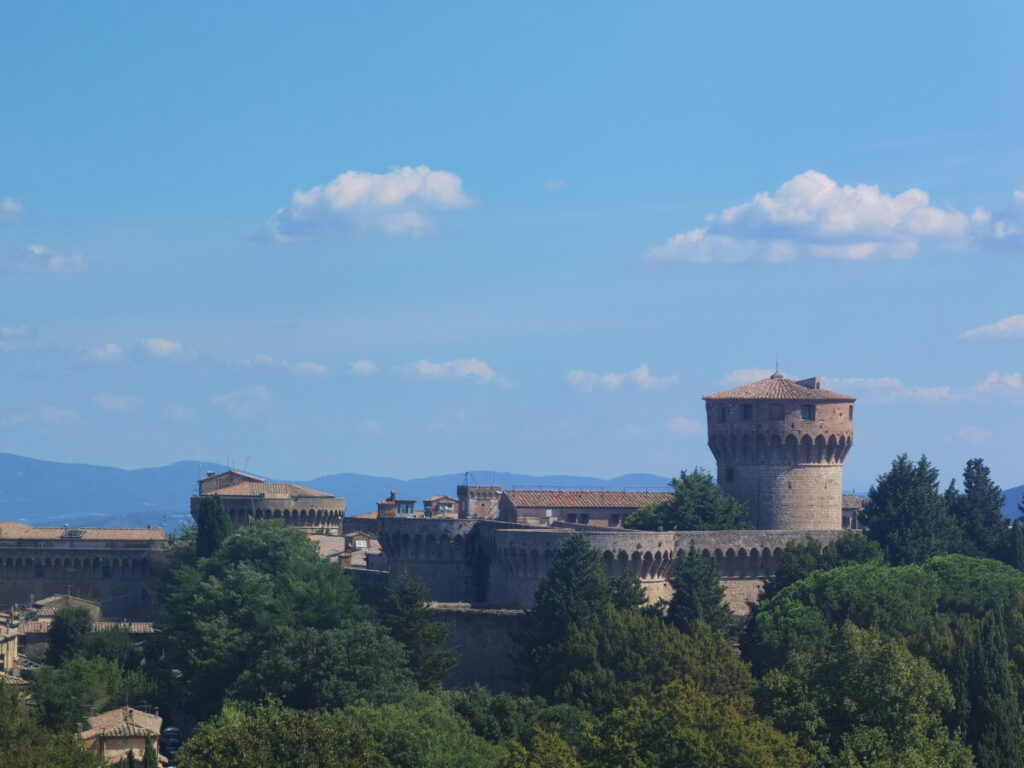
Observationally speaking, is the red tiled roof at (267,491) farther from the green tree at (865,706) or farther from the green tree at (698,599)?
the green tree at (865,706)

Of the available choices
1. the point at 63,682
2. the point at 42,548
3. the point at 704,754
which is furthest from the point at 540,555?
the point at 42,548

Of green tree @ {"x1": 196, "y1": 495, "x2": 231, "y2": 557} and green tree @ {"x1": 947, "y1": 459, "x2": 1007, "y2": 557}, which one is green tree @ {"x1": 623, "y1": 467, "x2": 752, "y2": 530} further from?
green tree @ {"x1": 196, "y1": 495, "x2": 231, "y2": 557}

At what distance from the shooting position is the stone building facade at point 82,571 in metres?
102

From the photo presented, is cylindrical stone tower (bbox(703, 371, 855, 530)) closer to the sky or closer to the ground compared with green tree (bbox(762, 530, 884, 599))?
closer to the sky

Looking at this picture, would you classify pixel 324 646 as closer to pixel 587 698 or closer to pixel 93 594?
pixel 587 698

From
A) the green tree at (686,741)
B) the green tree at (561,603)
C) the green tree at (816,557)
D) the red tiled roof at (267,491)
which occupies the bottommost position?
the green tree at (686,741)

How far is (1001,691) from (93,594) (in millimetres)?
55020

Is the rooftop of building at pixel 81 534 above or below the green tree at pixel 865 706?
above

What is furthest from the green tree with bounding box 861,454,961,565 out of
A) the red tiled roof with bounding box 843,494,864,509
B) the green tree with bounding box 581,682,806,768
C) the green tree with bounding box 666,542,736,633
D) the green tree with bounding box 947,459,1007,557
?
the green tree with bounding box 581,682,806,768

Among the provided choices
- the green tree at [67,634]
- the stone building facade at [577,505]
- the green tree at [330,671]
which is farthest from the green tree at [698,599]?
the stone building facade at [577,505]

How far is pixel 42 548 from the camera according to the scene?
339 feet

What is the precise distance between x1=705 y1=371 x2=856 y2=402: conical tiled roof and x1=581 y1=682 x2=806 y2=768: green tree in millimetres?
31195

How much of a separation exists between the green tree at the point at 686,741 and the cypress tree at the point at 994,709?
754cm

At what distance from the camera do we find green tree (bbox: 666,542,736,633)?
72.9m
